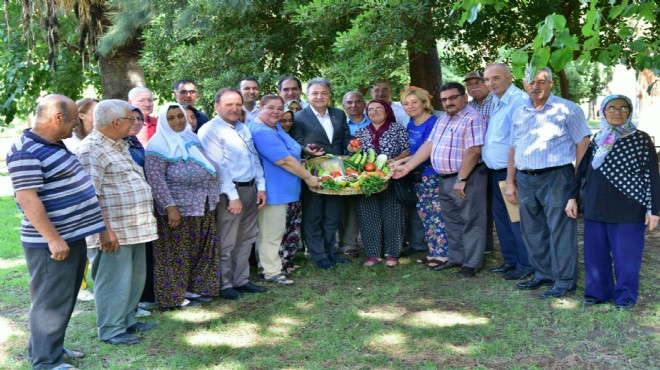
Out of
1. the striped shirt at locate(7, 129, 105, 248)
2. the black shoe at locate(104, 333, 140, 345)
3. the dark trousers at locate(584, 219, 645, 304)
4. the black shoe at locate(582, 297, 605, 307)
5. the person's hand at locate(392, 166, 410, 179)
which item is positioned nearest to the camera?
the striped shirt at locate(7, 129, 105, 248)

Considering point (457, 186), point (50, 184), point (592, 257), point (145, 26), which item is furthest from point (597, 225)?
point (145, 26)

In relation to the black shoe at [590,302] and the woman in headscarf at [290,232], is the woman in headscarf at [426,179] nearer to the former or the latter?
the woman in headscarf at [290,232]

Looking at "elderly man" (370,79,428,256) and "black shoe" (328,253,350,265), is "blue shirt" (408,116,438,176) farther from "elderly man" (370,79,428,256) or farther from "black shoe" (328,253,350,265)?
"black shoe" (328,253,350,265)

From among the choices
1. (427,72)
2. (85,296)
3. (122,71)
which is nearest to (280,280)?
(85,296)

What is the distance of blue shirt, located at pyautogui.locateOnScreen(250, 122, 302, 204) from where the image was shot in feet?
19.8

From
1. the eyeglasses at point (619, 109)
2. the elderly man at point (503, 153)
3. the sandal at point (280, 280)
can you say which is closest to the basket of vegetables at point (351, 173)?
the sandal at point (280, 280)

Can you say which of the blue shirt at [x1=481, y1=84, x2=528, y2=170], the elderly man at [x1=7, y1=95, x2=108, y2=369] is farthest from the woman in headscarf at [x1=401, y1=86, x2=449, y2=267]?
the elderly man at [x1=7, y1=95, x2=108, y2=369]

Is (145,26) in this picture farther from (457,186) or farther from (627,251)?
(627,251)

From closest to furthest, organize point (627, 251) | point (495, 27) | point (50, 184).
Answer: point (50, 184), point (627, 251), point (495, 27)

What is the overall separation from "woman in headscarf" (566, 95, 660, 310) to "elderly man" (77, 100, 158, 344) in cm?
348

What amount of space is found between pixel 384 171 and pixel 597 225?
2091 mm

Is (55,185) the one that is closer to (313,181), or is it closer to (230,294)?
(230,294)

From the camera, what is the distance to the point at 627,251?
498 centimetres

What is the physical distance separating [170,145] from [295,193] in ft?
5.14
